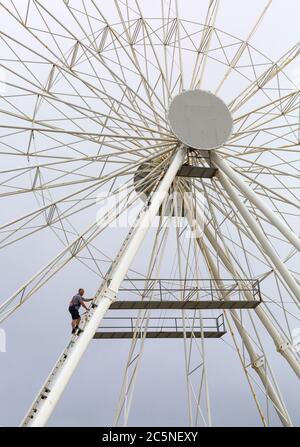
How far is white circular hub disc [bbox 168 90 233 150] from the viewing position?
19.6m

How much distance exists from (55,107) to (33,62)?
62.7 inches

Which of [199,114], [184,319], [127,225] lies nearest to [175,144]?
[199,114]

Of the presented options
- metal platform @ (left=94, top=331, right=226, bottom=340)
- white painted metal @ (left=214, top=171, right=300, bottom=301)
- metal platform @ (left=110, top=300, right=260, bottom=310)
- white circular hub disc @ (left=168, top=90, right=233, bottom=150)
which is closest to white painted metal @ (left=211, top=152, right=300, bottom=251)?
white painted metal @ (left=214, top=171, right=300, bottom=301)

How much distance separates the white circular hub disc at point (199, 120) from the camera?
19.6 meters

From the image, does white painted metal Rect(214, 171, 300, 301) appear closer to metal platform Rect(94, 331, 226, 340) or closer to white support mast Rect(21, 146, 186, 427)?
white support mast Rect(21, 146, 186, 427)

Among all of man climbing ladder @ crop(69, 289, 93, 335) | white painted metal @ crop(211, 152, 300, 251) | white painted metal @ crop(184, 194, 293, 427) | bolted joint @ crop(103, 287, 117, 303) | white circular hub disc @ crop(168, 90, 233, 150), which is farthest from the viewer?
white painted metal @ crop(184, 194, 293, 427)

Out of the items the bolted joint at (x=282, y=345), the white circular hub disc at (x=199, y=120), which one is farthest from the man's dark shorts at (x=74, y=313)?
the bolted joint at (x=282, y=345)

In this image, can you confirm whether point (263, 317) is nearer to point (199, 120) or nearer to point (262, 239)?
point (262, 239)

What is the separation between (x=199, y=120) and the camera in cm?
1973

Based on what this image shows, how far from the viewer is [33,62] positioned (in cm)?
2097

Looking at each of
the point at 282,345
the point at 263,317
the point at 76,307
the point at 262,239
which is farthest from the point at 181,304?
the point at 282,345
